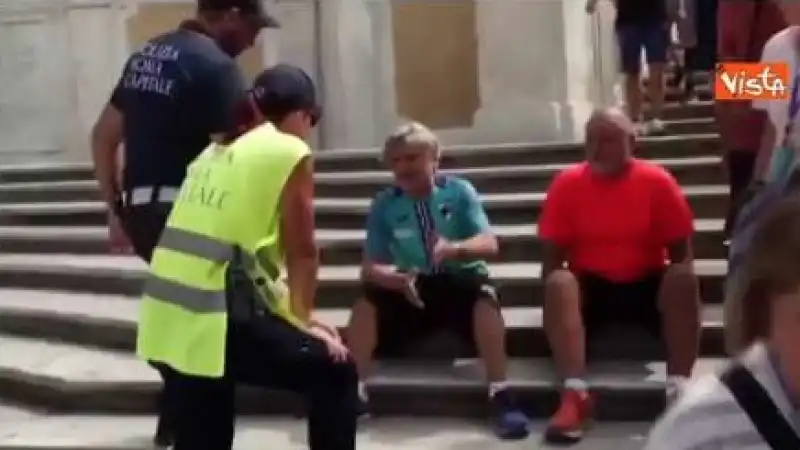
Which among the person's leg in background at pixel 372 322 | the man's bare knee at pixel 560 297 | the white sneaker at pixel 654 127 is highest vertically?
the white sneaker at pixel 654 127

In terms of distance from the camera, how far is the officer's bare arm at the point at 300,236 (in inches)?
127

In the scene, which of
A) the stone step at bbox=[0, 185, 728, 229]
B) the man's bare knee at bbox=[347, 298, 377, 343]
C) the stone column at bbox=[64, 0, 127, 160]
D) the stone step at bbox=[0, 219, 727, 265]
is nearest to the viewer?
the man's bare knee at bbox=[347, 298, 377, 343]

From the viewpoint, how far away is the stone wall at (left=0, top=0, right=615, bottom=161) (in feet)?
28.9

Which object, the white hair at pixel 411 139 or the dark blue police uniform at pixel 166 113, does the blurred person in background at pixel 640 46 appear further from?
the dark blue police uniform at pixel 166 113

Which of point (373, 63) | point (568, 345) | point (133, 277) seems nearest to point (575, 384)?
point (568, 345)

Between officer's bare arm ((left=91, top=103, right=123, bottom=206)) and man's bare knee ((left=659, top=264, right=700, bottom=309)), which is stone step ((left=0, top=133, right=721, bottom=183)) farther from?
officer's bare arm ((left=91, top=103, right=123, bottom=206))

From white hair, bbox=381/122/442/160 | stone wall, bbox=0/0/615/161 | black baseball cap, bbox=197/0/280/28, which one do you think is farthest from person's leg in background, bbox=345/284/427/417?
stone wall, bbox=0/0/615/161

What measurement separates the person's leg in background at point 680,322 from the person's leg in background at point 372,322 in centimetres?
88

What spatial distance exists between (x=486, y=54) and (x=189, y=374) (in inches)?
234

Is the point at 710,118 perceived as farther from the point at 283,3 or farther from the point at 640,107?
the point at 283,3

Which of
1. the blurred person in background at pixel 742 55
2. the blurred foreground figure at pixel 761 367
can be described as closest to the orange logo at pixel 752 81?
the blurred person in background at pixel 742 55

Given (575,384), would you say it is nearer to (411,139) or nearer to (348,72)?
(411,139)

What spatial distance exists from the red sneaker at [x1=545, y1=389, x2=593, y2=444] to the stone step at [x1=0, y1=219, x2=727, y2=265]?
1.41m

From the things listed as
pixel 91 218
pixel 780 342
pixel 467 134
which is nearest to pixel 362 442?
pixel 780 342
